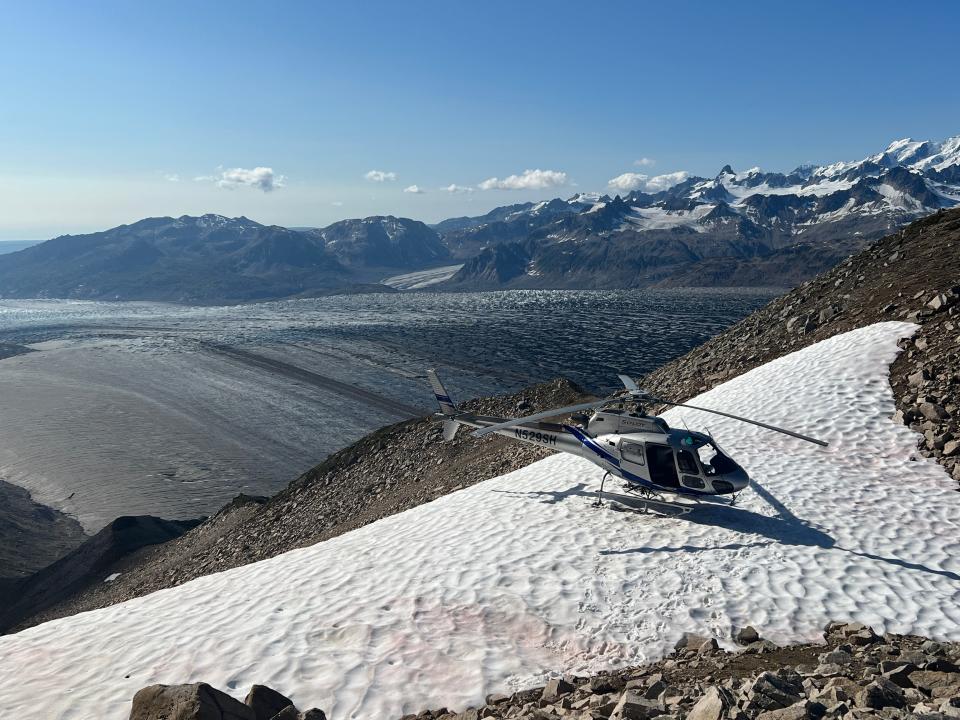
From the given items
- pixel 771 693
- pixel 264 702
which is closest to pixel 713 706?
pixel 771 693

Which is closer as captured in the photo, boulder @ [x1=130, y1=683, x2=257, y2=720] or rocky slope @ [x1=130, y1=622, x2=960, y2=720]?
rocky slope @ [x1=130, y1=622, x2=960, y2=720]

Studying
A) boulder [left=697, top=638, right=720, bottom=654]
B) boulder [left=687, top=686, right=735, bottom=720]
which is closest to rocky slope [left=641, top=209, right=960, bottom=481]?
boulder [left=697, top=638, right=720, bottom=654]

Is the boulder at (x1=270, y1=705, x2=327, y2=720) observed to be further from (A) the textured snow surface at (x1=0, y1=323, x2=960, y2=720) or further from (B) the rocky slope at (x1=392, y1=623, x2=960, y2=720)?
(B) the rocky slope at (x1=392, y1=623, x2=960, y2=720)

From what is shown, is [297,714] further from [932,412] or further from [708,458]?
[932,412]

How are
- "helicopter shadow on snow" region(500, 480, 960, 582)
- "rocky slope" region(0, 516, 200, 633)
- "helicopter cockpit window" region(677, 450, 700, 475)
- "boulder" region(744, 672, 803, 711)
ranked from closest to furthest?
"boulder" region(744, 672, 803, 711)
"helicopter shadow on snow" region(500, 480, 960, 582)
"helicopter cockpit window" region(677, 450, 700, 475)
"rocky slope" region(0, 516, 200, 633)

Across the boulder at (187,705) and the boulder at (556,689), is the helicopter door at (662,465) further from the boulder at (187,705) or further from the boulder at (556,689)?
the boulder at (187,705)

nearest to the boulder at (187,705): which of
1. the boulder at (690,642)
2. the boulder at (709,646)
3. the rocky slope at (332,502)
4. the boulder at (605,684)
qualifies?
the boulder at (605,684)
